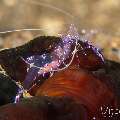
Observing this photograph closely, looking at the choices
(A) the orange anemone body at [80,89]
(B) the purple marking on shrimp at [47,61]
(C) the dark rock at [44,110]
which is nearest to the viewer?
(C) the dark rock at [44,110]

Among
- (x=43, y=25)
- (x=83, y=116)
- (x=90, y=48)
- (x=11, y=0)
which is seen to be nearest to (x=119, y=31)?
(x=43, y=25)

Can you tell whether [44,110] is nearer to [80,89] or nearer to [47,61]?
[80,89]

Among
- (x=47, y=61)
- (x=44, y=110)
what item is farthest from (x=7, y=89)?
(x=44, y=110)

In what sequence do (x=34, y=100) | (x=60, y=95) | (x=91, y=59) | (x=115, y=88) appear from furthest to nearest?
(x=91, y=59)
(x=115, y=88)
(x=60, y=95)
(x=34, y=100)

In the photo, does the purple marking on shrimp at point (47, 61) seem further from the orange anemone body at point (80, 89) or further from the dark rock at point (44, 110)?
the dark rock at point (44, 110)

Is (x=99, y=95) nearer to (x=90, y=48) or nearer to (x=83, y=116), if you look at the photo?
(x=83, y=116)

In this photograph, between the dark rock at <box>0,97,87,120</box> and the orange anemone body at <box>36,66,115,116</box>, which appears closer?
the dark rock at <box>0,97,87,120</box>

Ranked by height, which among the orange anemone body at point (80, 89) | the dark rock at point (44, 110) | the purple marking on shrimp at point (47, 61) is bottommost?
the dark rock at point (44, 110)

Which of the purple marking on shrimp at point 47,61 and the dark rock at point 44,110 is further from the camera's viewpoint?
the purple marking on shrimp at point 47,61

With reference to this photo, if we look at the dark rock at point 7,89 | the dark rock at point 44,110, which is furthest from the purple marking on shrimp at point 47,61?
the dark rock at point 44,110

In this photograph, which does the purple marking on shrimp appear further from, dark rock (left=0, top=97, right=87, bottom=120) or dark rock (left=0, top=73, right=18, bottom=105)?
dark rock (left=0, top=97, right=87, bottom=120)

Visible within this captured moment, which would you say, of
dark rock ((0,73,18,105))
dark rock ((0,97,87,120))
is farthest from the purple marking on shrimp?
dark rock ((0,97,87,120))
